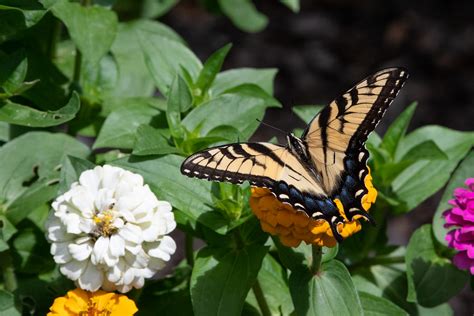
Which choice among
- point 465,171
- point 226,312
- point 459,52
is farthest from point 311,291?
point 459,52

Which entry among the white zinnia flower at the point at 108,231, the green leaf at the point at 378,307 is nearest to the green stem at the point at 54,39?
the white zinnia flower at the point at 108,231

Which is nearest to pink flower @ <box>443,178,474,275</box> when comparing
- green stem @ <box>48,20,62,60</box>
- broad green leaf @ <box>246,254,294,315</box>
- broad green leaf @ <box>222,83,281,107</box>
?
broad green leaf @ <box>246,254,294,315</box>

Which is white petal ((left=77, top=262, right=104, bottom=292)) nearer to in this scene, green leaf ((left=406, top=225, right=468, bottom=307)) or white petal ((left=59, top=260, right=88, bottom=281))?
white petal ((left=59, top=260, right=88, bottom=281))

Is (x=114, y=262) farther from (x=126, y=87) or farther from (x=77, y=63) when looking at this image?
(x=126, y=87)

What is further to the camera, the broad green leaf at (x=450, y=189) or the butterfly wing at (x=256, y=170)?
the broad green leaf at (x=450, y=189)

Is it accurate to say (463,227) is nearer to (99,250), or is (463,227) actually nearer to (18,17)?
(99,250)

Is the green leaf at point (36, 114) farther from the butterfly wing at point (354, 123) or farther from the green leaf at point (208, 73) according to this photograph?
the butterfly wing at point (354, 123)
